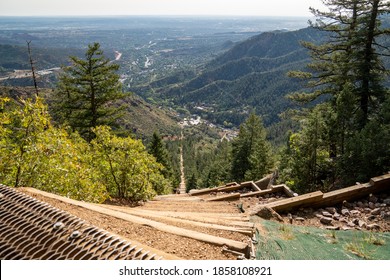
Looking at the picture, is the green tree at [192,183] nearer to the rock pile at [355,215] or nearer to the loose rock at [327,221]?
the rock pile at [355,215]

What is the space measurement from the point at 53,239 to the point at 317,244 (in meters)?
4.57

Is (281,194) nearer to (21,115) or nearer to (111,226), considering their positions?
(111,226)

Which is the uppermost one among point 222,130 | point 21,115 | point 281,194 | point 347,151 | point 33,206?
point 21,115

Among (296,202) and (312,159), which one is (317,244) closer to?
(296,202)

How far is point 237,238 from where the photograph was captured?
4961mm

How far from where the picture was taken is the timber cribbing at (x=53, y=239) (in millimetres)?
3600

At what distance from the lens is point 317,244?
215 inches

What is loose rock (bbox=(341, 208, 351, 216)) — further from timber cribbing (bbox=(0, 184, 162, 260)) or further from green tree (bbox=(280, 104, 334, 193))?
green tree (bbox=(280, 104, 334, 193))

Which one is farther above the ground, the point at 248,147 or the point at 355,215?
the point at 355,215

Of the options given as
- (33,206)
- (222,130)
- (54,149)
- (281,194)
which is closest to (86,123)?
(54,149)

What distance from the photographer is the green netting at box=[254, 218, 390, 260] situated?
492 cm

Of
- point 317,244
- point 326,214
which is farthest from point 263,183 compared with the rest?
point 317,244

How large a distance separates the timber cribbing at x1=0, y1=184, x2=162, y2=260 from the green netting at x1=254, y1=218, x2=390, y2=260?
227 cm

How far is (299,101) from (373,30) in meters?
6.31
